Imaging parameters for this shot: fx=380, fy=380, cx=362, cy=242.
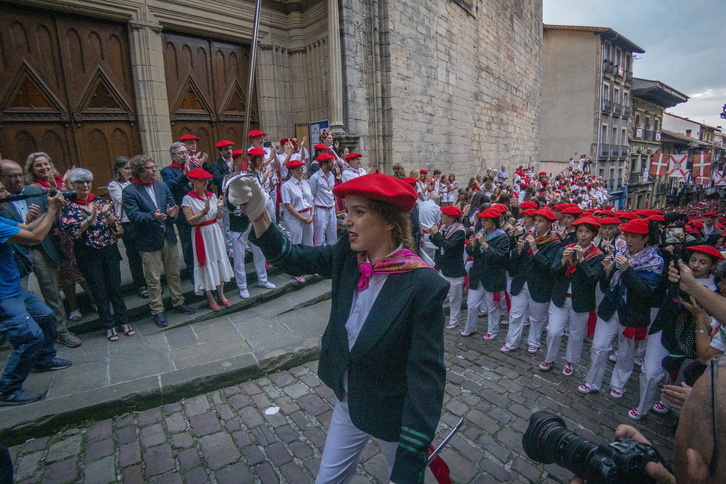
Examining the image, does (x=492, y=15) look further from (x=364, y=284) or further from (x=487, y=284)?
(x=364, y=284)

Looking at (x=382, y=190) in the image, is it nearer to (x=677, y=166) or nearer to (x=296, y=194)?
(x=296, y=194)

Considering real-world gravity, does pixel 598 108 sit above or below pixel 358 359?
above

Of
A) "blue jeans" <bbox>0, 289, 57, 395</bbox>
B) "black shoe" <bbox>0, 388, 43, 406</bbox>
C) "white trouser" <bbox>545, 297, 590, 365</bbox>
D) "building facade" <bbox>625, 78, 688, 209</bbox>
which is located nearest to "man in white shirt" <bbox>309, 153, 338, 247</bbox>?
"white trouser" <bbox>545, 297, 590, 365</bbox>

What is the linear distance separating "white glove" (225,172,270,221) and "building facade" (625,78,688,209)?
1648 inches

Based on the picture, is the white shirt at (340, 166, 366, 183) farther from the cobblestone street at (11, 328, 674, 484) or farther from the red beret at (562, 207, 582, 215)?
the cobblestone street at (11, 328, 674, 484)

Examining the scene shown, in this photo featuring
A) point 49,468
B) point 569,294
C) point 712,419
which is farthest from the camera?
point 569,294

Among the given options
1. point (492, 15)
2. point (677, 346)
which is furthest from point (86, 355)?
point (492, 15)

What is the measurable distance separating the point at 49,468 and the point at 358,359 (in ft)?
9.55

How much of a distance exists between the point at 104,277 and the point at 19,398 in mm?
1493

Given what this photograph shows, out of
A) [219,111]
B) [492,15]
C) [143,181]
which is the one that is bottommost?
[143,181]

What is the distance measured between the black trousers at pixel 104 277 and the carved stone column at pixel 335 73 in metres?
5.83

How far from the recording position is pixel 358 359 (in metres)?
1.76

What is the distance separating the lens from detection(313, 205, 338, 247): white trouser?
693 cm

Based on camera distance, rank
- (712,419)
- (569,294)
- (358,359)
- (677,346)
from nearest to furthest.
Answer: (712,419)
(358,359)
(677,346)
(569,294)
